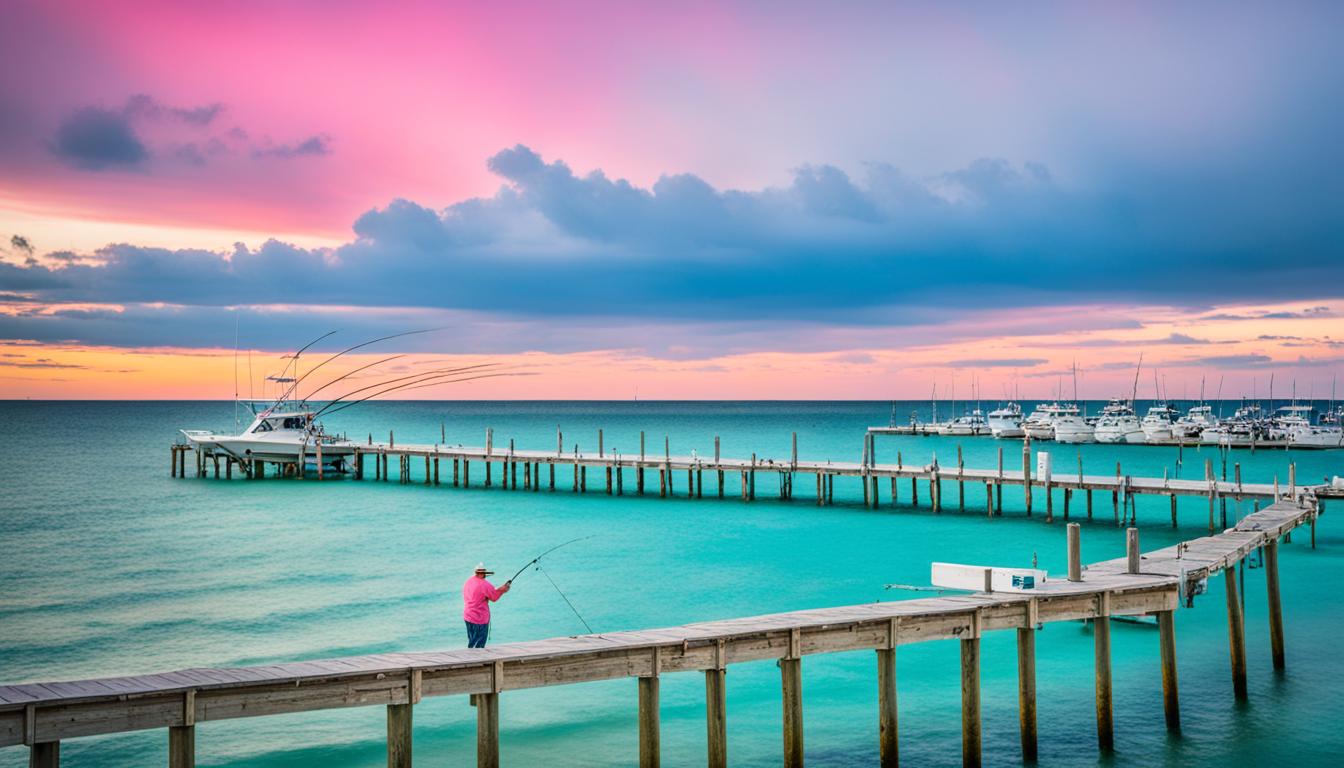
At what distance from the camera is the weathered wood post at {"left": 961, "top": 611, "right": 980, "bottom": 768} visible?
14.6m

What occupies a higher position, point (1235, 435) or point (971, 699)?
point (1235, 435)

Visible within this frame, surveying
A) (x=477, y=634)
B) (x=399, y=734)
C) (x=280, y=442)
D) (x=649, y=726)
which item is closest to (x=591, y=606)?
(x=477, y=634)

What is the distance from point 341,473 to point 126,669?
146 ft

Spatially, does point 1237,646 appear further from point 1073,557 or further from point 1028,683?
point 1028,683

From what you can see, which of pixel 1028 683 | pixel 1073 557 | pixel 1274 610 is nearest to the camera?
pixel 1028 683

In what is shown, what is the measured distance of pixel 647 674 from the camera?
1275cm

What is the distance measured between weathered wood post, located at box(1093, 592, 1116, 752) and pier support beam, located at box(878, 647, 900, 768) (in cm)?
351

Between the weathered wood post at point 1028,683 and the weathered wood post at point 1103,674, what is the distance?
1.11m

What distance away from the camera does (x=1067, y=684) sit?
20.3m

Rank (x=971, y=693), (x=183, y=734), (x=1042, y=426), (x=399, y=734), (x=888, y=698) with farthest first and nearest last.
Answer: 1. (x=1042, y=426)
2. (x=971, y=693)
3. (x=888, y=698)
4. (x=399, y=734)
5. (x=183, y=734)

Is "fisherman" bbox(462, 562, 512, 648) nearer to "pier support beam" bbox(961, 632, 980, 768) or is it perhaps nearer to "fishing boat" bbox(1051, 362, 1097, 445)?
"pier support beam" bbox(961, 632, 980, 768)

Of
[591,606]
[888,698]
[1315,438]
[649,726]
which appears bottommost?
[591,606]

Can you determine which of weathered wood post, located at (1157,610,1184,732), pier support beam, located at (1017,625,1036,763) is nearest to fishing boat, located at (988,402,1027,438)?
weathered wood post, located at (1157,610,1184,732)

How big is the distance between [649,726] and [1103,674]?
7.22 meters
